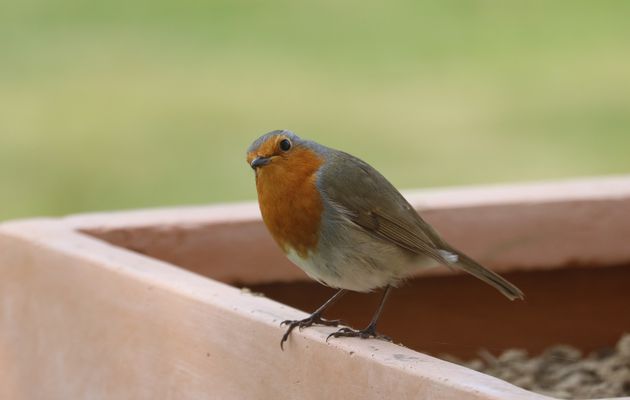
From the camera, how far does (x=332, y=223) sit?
368 cm

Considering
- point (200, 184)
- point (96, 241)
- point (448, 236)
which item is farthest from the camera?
point (200, 184)

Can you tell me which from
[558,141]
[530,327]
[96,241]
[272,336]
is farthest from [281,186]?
[558,141]

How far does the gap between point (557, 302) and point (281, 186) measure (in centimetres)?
127

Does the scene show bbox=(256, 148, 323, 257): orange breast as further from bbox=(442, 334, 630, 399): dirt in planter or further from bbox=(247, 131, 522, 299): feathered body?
bbox=(442, 334, 630, 399): dirt in planter

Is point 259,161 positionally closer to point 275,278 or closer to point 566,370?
point 275,278

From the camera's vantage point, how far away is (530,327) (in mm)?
4590

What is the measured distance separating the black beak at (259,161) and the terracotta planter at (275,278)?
16.4 inches

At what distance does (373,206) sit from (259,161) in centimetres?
A: 31

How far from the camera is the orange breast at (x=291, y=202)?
3.66 meters

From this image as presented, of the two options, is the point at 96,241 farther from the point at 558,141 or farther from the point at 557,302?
the point at 558,141

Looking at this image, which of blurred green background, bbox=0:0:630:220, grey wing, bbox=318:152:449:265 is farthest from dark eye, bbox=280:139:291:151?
blurred green background, bbox=0:0:630:220

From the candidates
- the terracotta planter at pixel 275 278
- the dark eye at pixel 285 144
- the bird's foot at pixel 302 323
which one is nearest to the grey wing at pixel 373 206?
the dark eye at pixel 285 144

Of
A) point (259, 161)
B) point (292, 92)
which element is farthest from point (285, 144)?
point (292, 92)

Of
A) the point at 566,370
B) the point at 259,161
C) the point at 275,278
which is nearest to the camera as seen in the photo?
the point at 259,161
